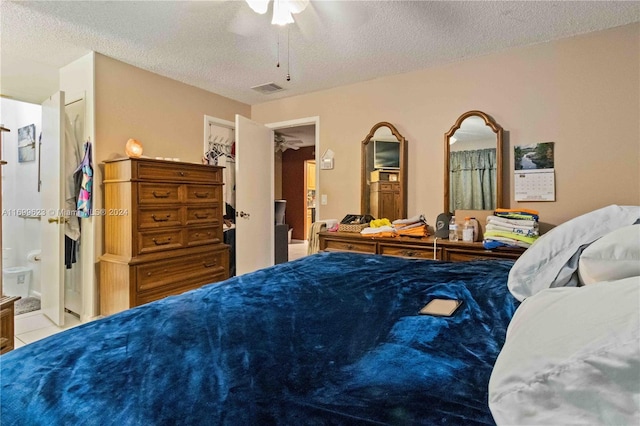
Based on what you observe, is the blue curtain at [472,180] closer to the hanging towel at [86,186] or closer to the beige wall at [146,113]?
the beige wall at [146,113]

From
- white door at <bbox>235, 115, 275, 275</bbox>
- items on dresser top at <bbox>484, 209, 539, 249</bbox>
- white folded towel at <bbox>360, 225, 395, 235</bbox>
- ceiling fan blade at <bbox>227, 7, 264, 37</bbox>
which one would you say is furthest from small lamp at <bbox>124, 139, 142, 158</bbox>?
items on dresser top at <bbox>484, 209, 539, 249</bbox>

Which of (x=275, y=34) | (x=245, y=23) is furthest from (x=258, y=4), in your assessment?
(x=275, y=34)

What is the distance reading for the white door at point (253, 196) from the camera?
159 inches

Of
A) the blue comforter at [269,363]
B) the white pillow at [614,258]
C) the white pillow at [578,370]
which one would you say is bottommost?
the blue comforter at [269,363]

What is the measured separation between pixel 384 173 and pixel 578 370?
3.33 metres

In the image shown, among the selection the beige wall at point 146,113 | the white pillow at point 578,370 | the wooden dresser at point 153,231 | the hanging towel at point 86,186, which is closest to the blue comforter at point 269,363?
the white pillow at point 578,370

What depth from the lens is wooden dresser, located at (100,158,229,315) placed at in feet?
9.39

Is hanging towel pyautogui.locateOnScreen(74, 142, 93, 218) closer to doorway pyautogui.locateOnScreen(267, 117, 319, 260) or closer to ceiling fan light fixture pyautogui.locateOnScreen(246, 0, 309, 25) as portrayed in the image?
ceiling fan light fixture pyautogui.locateOnScreen(246, 0, 309, 25)

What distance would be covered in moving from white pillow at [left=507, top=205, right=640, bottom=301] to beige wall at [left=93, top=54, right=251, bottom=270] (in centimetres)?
343

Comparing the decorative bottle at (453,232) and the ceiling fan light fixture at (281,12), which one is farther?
the decorative bottle at (453,232)

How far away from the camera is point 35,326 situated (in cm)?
309

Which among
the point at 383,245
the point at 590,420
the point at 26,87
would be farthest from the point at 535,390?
the point at 26,87

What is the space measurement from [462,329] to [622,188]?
2.65m

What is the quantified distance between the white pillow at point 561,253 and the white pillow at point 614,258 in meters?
0.15
